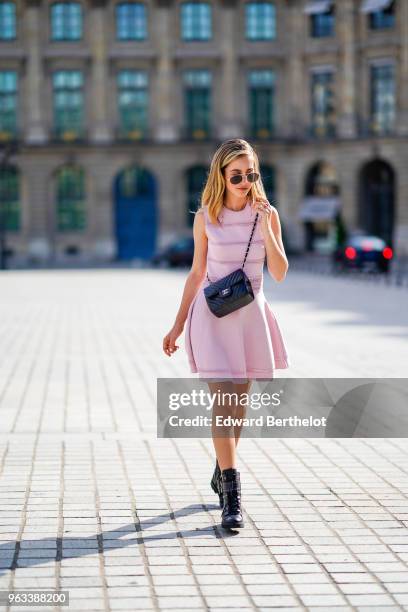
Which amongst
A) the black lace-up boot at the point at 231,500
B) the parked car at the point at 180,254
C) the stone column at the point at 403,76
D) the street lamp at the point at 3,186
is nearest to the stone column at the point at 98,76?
the street lamp at the point at 3,186

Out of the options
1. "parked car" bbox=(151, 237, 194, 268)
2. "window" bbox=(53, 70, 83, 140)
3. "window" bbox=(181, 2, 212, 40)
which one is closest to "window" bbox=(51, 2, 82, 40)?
"window" bbox=(53, 70, 83, 140)

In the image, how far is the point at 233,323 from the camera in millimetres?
6723

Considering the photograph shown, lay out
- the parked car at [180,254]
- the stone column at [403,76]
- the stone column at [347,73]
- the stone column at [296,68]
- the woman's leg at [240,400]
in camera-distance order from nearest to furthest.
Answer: the woman's leg at [240,400], the parked car at [180,254], the stone column at [403,76], the stone column at [347,73], the stone column at [296,68]

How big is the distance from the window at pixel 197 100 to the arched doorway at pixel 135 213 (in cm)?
351

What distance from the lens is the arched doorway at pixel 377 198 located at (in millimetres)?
58500

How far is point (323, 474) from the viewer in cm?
812

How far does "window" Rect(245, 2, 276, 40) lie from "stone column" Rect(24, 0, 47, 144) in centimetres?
1059

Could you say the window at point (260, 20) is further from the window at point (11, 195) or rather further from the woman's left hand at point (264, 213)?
the woman's left hand at point (264, 213)

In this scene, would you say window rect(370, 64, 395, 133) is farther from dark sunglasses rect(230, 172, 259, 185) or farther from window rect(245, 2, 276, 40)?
dark sunglasses rect(230, 172, 259, 185)

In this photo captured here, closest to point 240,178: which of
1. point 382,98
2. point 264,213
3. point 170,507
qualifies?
point 264,213

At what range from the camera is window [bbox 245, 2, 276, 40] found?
6197 centimetres

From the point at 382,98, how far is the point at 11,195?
19198 millimetres

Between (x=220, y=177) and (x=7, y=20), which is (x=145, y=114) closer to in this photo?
(x=7, y=20)

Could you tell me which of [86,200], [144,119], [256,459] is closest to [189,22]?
[144,119]
